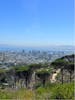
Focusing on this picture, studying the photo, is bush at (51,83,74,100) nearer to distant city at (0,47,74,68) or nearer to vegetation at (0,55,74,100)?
distant city at (0,47,74,68)

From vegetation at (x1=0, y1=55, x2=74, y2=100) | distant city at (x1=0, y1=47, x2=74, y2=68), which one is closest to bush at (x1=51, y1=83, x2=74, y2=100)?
distant city at (x1=0, y1=47, x2=74, y2=68)

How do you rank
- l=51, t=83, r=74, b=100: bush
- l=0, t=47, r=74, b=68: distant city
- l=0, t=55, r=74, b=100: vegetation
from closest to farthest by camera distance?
1. l=51, t=83, r=74, b=100: bush
2. l=0, t=47, r=74, b=68: distant city
3. l=0, t=55, r=74, b=100: vegetation

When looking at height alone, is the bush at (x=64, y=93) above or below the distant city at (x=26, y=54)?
below

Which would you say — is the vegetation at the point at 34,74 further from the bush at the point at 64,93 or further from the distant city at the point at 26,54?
the bush at the point at 64,93

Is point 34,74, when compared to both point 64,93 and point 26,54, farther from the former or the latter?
point 64,93

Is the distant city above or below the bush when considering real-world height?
above

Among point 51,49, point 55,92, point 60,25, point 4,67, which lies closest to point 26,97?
point 55,92

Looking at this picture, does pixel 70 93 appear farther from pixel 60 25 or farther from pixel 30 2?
pixel 30 2

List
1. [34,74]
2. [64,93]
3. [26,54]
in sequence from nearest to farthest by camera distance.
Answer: [64,93], [26,54], [34,74]

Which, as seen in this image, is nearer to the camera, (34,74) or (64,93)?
(64,93)

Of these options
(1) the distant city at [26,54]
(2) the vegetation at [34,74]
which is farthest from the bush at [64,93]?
(2) the vegetation at [34,74]

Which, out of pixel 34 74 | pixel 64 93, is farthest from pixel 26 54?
pixel 34 74
